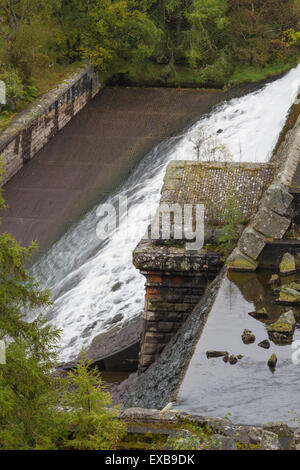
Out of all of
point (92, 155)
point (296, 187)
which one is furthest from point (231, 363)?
point (92, 155)

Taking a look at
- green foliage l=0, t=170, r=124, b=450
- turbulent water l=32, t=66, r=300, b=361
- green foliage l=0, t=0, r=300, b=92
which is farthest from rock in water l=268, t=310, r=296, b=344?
green foliage l=0, t=0, r=300, b=92

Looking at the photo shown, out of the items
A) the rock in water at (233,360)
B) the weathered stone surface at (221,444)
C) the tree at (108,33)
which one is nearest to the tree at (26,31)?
the tree at (108,33)

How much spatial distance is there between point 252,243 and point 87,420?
513 cm

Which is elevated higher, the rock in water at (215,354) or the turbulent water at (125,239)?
the rock in water at (215,354)

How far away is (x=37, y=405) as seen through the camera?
6121 millimetres

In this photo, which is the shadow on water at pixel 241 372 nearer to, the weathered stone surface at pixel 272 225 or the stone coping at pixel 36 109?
the weathered stone surface at pixel 272 225

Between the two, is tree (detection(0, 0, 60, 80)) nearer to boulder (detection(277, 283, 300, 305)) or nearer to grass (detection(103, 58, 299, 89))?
grass (detection(103, 58, 299, 89))

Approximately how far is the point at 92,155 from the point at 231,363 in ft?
51.8

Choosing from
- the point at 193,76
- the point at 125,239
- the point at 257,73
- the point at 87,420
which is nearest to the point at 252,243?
the point at 87,420

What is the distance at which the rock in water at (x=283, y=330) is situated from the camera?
28.2ft

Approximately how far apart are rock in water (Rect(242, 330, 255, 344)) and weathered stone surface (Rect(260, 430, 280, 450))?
7.80ft

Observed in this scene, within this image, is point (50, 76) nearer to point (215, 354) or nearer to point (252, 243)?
point (252, 243)

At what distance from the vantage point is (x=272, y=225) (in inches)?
420

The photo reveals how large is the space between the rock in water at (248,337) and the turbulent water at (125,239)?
549cm
